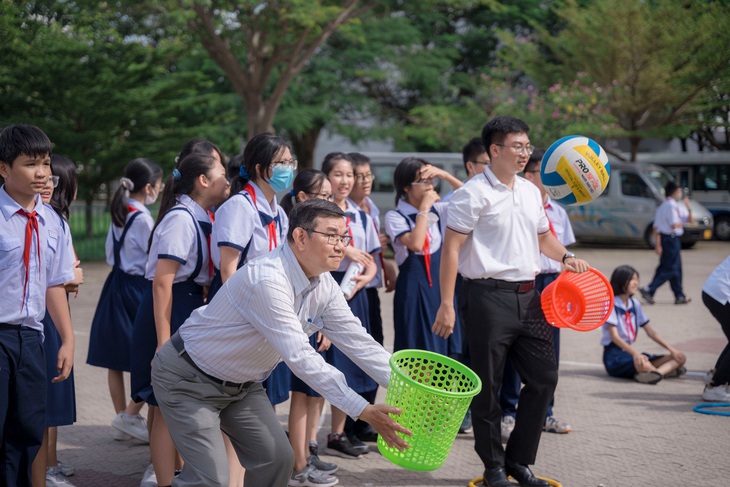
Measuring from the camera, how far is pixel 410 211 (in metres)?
6.12

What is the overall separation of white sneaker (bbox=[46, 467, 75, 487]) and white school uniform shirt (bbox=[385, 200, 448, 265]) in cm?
249

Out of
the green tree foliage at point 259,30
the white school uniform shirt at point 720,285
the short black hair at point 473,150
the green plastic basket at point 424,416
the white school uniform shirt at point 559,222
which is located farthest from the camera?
the green tree foliage at point 259,30

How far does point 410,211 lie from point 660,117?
21.7 m

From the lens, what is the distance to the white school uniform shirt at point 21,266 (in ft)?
12.5

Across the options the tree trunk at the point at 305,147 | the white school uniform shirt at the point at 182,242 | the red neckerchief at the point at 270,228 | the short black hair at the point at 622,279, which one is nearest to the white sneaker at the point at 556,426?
the short black hair at the point at 622,279

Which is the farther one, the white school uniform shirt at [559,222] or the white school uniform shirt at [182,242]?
the white school uniform shirt at [559,222]

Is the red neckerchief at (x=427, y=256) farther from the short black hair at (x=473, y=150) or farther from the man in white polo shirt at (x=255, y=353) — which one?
the man in white polo shirt at (x=255, y=353)

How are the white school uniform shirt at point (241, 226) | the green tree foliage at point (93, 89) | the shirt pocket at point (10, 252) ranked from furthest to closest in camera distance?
the green tree foliage at point (93, 89) < the white school uniform shirt at point (241, 226) < the shirt pocket at point (10, 252)

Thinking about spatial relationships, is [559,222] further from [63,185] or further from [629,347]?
[63,185]

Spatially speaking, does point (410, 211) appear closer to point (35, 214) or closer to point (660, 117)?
point (35, 214)

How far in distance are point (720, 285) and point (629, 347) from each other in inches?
49.8

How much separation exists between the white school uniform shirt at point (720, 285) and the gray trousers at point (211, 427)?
4410 mm

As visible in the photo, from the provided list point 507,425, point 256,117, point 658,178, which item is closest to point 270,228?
point 507,425

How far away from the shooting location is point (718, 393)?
706 cm
